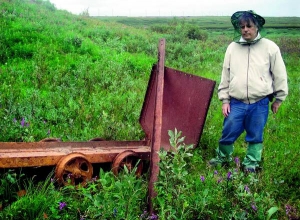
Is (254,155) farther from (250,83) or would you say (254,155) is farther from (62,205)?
(62,205)

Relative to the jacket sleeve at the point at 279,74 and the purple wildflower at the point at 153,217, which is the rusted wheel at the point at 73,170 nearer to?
the purple wildflower at the point at 153,217

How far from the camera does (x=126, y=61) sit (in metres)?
9.22

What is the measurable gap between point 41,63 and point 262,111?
5.15m

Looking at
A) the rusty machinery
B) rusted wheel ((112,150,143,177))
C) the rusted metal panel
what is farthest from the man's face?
rusted wheel ((112,150,143,177))

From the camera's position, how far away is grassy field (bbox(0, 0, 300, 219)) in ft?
8.46

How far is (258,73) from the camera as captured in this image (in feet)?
12.7

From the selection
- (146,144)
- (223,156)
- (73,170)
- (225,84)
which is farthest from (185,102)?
(73,170)

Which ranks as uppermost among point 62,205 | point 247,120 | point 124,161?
point 247,120

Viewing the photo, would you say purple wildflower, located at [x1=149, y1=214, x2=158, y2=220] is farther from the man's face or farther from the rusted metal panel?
the man's face

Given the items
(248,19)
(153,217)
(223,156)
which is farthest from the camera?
(223,156)

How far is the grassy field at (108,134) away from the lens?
2.58 m

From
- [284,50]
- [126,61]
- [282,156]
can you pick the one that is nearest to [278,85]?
[282,156]

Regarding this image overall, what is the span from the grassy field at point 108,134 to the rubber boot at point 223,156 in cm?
13

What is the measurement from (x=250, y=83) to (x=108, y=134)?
2023mm
